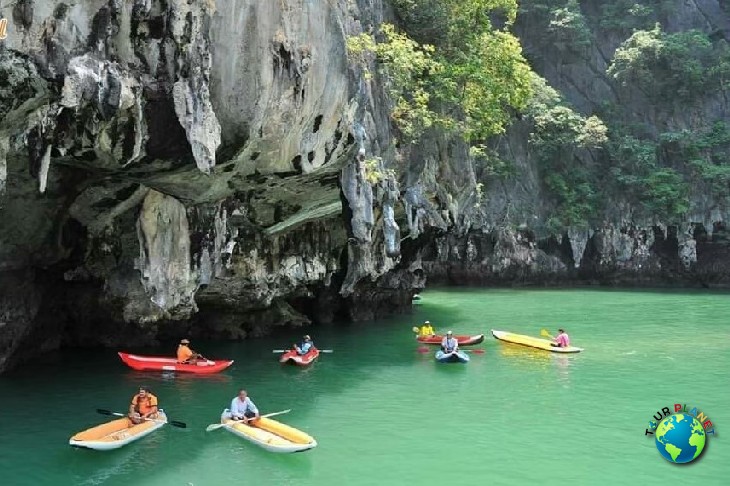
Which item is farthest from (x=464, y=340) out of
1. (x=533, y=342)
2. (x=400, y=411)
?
(x=400, y=411)

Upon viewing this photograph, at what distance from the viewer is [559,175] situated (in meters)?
45.8

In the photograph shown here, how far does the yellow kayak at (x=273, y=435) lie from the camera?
12.2 meters

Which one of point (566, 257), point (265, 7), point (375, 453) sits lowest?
point (375, 453)

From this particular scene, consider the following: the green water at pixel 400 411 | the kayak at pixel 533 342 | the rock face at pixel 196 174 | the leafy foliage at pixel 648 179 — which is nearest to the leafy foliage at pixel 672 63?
the leafy foliage at pixel 648 179

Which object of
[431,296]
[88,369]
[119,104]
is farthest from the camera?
[431,296]

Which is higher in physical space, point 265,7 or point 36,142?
point 265,7

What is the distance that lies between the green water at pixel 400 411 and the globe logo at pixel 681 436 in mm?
4526

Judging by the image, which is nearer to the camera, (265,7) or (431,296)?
(265,7)

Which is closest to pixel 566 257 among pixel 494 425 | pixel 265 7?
pixel 494 425

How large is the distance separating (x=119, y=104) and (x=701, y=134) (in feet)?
138

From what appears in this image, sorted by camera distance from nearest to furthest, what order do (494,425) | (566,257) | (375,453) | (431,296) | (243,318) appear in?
(375,453), (494,425), (243,318), (431,296), (566,257)

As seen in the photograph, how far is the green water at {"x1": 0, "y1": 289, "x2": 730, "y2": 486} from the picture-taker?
1149 centimetres

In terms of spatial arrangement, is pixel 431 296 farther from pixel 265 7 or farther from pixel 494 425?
pixel 265 7

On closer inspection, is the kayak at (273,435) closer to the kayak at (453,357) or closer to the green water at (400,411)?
the green water at (400,411)
